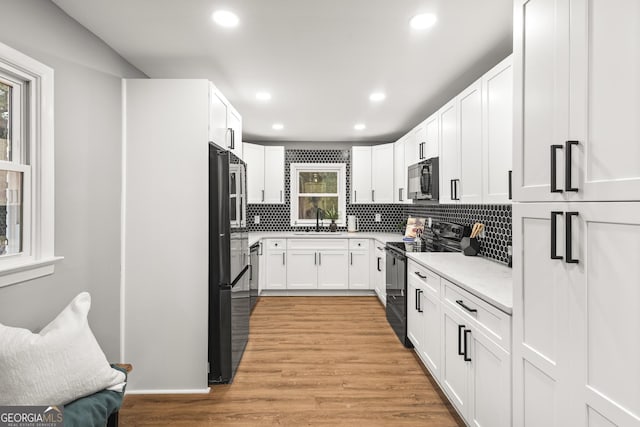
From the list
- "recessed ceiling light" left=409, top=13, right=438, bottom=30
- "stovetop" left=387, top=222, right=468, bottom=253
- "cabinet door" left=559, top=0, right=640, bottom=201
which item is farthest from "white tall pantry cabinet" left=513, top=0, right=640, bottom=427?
→ "stovetop" left=387, top=222, right=468, bottom=253

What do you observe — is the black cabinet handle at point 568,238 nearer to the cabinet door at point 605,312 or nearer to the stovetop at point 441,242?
the cabinet door at point 605,312

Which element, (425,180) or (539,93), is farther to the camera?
(425,180)

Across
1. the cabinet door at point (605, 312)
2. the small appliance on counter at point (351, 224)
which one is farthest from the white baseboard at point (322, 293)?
the cabinet door at point (605, 312)

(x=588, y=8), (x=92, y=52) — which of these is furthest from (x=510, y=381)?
(x=92, y=52)

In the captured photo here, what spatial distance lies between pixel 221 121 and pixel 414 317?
7.61ft

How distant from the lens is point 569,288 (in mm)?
1150

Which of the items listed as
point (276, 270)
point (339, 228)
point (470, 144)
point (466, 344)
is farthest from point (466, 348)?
point (339, 228)

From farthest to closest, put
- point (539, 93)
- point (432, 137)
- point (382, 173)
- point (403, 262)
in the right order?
point (382, 173) < point (432, 137) < point (403, 262) < point (539, 93)

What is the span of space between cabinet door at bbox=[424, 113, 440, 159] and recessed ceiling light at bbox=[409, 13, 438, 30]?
1277 millimetres

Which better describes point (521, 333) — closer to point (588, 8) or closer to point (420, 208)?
point (588, 8)

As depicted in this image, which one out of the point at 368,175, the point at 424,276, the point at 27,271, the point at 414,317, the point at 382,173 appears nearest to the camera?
the point at 27,271

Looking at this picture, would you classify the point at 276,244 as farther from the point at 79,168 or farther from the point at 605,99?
the point at 605,99

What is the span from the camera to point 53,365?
4.46ft

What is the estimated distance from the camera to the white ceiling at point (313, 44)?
1.93 meters
